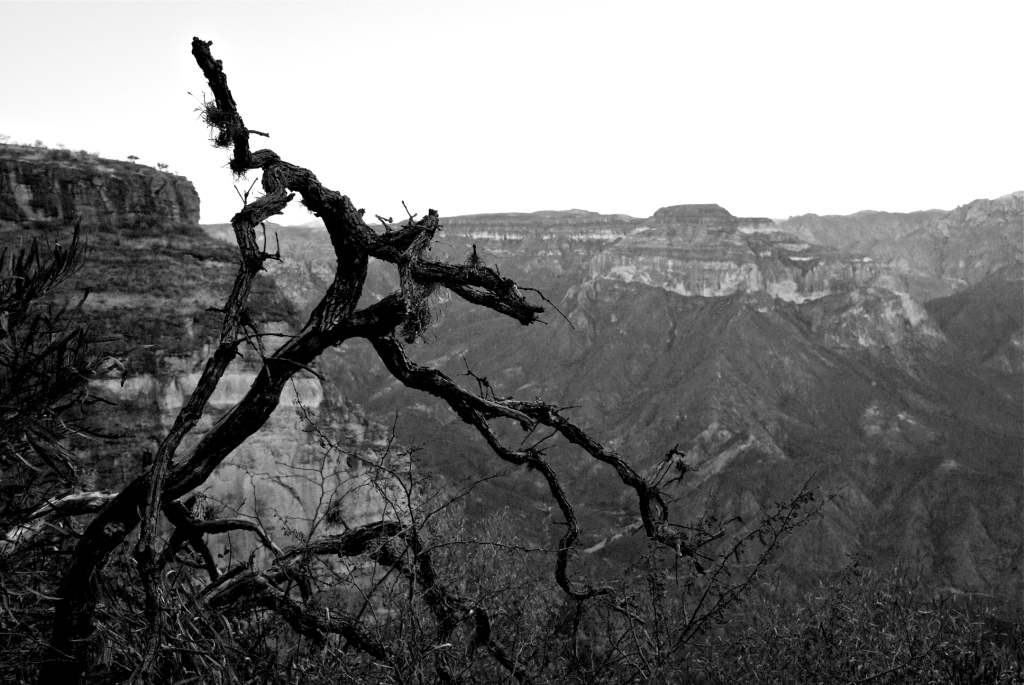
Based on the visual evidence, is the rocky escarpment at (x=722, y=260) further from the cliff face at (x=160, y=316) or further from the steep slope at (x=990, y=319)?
the cliff face at (x=160, y=316)

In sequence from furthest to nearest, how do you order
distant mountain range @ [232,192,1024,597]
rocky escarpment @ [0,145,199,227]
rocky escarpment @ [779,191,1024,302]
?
1. rocky escarpment @ [779,191,1024,302]
2. distant mountain range @ [232,192,1024,597]
3. rocky escarpment @ [0,145,199,227]

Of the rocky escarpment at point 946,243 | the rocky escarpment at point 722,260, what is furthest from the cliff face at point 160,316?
the rocky escarpment at point 946,243

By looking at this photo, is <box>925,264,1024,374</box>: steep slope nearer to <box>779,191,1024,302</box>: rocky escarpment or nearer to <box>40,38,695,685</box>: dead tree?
<box>779,191,1024,302</box>: rocky escarpment

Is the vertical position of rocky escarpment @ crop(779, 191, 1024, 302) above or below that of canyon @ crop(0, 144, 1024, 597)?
above

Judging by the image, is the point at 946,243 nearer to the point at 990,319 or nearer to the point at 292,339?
the point at 990,319

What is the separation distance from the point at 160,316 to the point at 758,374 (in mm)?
69795

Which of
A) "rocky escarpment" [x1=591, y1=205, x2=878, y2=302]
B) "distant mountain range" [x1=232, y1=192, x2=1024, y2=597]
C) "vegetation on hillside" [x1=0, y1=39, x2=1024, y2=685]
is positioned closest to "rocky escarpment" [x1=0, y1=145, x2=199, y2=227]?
"distant mountain range" [x1=232, y1=192, x2=1024, y2=597]

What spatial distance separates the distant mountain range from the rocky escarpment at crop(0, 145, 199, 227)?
879 inches

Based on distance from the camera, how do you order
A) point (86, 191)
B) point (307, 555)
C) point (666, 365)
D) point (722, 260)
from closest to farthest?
1. point (307, 555)
2. point (86, 191)
3. point (666, 365)
4. point (722, 260)

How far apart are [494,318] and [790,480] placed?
51.1 metres

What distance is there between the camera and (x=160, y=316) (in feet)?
81.0

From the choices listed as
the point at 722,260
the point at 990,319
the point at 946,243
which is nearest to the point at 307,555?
the point at 722,260

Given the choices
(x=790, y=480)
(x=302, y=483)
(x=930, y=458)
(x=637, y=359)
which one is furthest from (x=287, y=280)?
(x=302, y=483)

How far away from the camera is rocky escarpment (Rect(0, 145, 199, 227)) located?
2603cm
